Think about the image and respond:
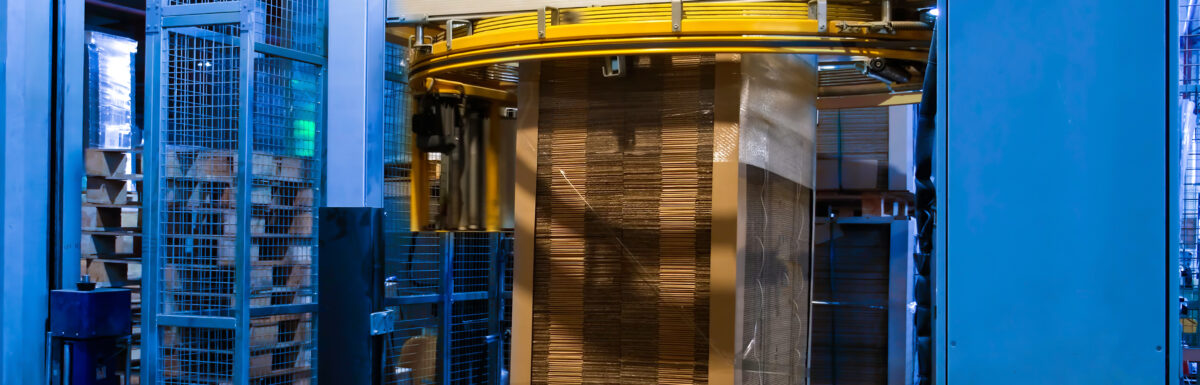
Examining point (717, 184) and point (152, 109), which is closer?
point (717, 184)

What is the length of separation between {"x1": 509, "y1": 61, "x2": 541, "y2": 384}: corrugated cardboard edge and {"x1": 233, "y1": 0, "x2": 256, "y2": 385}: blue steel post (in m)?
2.41

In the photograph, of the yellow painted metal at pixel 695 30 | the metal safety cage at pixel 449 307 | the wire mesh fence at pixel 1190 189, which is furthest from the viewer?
the metal safety cage at pixel 449 307

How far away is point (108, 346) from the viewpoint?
8.43 m

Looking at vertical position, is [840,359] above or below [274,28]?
below

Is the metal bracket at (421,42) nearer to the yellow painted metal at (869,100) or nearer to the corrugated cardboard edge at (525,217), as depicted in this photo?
the corrugated cardboard edge at (525,217)

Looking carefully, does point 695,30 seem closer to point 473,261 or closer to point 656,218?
point 656,218

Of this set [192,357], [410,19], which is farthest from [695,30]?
[192,357]

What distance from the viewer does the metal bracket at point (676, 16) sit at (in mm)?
6496

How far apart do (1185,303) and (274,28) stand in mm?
8351

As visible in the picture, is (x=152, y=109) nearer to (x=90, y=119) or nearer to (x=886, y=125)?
(x=90, y=119)

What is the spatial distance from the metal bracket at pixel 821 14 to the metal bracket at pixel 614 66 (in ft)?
4.47

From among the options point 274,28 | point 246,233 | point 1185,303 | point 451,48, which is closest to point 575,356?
point 451,48

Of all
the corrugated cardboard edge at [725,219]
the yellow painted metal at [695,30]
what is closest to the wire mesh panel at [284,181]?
the yellow painted metal at [695,30]

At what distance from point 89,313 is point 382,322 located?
247cm
